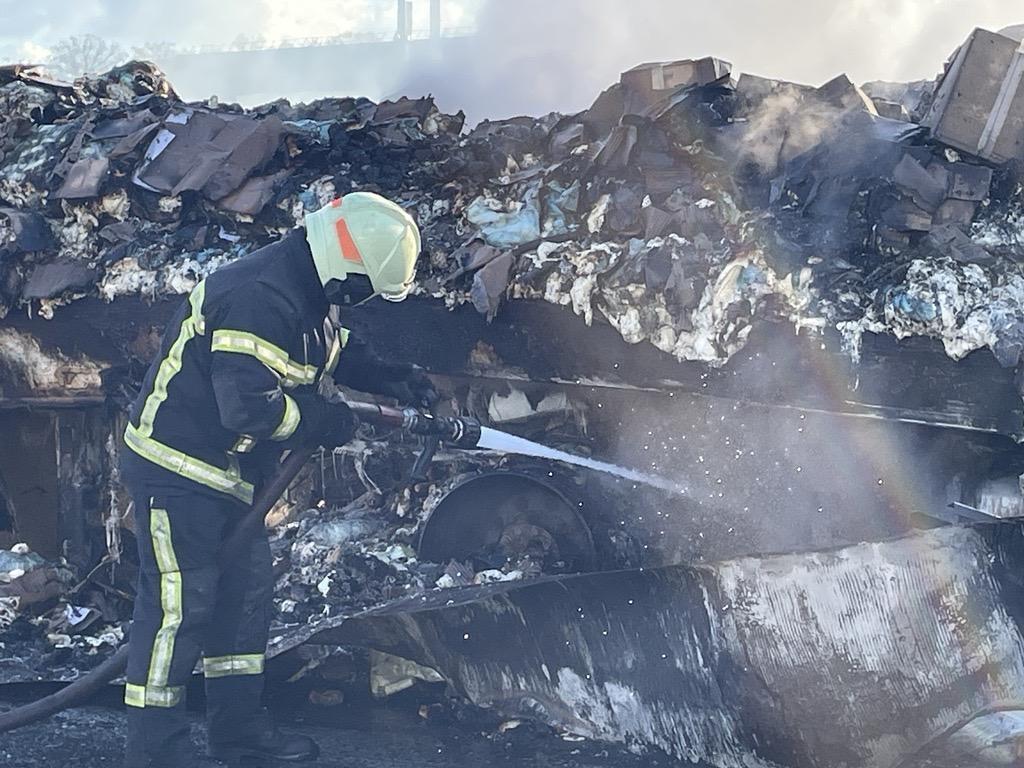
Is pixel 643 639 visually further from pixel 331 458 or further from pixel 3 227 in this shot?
pixel 3 227

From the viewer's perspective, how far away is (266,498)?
3.87 m

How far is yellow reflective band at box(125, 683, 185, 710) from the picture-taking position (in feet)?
12.1

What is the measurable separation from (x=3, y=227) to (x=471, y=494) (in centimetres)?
270

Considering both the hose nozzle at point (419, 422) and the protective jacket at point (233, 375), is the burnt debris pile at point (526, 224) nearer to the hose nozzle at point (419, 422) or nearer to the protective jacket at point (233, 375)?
the hose nozzle at point (419, 422)

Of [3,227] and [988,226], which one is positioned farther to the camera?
[3,227]

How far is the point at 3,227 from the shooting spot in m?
5.39

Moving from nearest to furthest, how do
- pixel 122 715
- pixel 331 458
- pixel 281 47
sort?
pixel 122 715, pixel 331 458, pixel 281 47

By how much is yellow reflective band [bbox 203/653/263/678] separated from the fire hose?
0.29m

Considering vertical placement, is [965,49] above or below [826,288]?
above

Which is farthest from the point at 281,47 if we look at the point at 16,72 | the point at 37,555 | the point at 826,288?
the point at 826,288

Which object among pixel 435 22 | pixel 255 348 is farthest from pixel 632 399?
pixel 435 22

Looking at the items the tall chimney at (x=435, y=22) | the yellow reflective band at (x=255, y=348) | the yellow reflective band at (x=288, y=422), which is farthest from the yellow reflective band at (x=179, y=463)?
the tall chimney at (x=435, y=22)

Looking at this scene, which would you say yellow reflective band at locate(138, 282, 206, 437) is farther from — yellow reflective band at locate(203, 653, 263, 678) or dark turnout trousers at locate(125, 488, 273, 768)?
yellow reflective band at locate(203, 653, 263, 678)

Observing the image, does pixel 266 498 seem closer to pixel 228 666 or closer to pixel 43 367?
pixel 228 666
